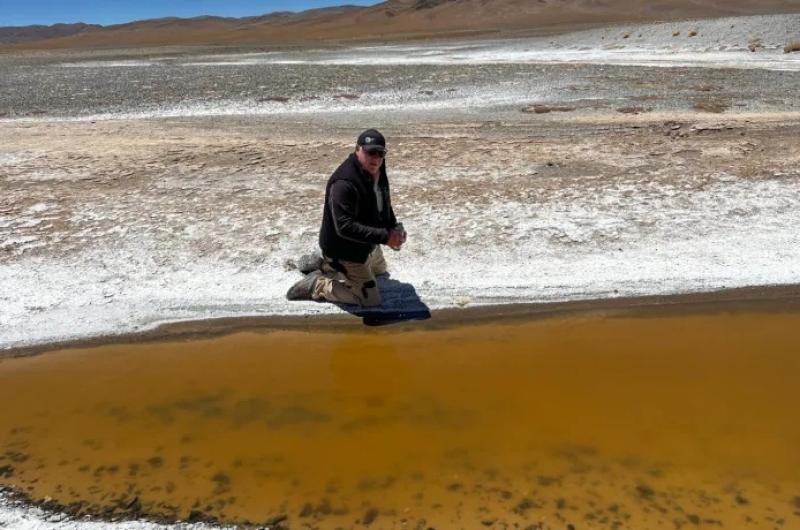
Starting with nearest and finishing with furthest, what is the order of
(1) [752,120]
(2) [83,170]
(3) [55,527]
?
(3) [55,527] < (2) [83,170] < (1) [752,120]

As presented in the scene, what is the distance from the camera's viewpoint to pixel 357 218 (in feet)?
18.2

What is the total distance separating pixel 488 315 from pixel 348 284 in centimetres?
123

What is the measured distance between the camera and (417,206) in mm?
8398

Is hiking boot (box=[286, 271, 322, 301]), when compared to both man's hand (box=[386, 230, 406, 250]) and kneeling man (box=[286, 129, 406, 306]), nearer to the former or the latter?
kneeling man (box=[286, 129, 406, 306])

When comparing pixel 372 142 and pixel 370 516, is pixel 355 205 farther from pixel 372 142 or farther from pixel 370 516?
pixel 370 516

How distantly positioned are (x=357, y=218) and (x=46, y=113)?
14.8m

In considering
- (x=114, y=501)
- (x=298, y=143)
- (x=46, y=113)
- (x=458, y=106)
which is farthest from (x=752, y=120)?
(x=46, y=113)

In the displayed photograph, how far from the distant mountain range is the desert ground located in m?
57.1

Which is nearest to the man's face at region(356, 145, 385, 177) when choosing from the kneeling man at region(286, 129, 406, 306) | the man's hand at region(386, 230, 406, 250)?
the kneeling man at region(286, 129, 406, 306)

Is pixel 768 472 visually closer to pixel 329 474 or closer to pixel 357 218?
pixel 329 474

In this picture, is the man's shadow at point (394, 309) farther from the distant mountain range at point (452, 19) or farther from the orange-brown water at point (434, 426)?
the distant mountain range at point (452, 19)

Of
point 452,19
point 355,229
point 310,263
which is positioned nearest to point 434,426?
point 355,229

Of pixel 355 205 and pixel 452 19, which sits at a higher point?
pixel 452 19

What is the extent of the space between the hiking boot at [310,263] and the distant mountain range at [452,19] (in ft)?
213
